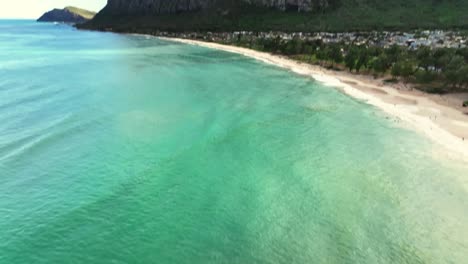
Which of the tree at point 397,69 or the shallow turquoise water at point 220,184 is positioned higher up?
the tree at point 397,69

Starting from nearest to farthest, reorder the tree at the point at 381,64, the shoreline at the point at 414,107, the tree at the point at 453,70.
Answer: the shoreline at the point at 414,107, the tree at the point at 453,70, the tree at the point at 381,64

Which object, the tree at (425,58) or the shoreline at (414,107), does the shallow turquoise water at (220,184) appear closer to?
the shoreline at (414,107)

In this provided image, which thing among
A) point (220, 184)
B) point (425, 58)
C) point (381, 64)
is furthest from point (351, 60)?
point (220, 184)

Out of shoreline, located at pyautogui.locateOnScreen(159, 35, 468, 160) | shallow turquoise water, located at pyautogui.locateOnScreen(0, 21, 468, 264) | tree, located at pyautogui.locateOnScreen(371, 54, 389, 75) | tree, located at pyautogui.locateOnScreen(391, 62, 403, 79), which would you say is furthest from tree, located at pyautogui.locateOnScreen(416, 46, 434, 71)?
shallow turquoise water, located at pyautogui.locateOnScreen(0, 21, 468, 264)

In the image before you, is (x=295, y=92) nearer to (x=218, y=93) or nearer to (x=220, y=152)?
(x=218, y=93)

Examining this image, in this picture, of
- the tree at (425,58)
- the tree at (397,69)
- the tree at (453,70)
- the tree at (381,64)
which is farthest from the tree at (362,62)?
the tree at (453,70)

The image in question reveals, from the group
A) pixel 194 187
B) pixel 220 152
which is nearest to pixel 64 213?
pixel 194 187

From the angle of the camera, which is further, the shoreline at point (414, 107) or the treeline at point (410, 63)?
the treeline at point (410, 63)
